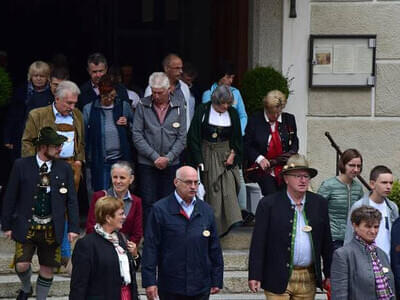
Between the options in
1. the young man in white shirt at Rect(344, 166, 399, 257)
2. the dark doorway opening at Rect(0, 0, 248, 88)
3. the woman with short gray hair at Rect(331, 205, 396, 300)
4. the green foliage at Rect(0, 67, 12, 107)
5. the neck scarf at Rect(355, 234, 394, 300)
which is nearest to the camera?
the woman with short gray hair at Rect(331, 205, 396, 300)

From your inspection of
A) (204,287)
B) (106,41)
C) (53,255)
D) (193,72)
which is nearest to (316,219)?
(204,287)

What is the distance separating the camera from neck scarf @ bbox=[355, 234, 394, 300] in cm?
962

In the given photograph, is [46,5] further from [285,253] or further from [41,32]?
[285,253]

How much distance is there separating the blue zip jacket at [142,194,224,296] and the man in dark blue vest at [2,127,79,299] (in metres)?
1.37

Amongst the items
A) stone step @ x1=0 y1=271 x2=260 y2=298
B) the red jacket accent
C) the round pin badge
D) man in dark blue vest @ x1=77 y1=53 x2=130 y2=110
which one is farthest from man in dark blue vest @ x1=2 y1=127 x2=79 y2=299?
man in dark blue vest @ x1=77 y1=53 x2=130 y2=110

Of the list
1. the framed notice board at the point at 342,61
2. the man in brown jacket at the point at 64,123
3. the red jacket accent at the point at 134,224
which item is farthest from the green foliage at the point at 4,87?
the framed notice board at the point at 342,61

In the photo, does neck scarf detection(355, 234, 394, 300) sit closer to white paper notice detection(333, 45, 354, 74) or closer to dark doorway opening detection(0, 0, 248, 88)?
white paper notice detection(333, 45, 354, 74)

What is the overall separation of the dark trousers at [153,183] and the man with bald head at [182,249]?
7.78 ft

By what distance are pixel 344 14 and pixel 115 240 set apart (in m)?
5.69

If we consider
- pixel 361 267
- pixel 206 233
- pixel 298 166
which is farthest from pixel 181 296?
pixel 361 267

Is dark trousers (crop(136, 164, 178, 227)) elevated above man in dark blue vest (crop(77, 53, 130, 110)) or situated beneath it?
situated beneath

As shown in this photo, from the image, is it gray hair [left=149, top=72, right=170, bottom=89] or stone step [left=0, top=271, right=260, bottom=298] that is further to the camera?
gray hair [left=149, top=72, right=170, bottom=89]

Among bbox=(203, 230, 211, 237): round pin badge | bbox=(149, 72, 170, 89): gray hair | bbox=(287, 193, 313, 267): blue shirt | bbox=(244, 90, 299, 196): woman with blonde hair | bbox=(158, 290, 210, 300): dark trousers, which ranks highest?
bbox=(149, 72, 170, 89): gray hair

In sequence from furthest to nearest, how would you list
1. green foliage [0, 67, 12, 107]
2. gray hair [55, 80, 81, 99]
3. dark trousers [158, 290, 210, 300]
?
1. green foliage [0, 67, 12, 107]
2. gray hair [55, 80, 81, 99]
3. dark trousers [158, 290, 210, 300]
